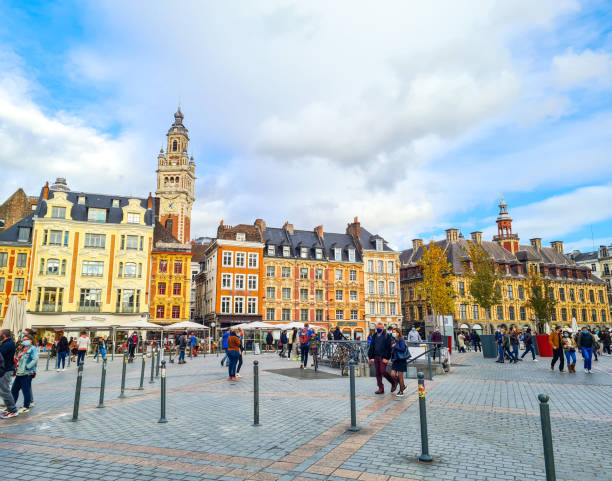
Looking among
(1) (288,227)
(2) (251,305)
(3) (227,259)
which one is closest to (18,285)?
(3) (227,259)

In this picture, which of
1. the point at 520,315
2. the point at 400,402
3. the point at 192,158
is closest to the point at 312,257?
the point at 520,315

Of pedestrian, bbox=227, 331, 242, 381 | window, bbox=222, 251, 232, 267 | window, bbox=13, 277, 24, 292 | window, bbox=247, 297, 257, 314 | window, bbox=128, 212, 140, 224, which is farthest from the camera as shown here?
window, bbox=222, 251, 232, 267

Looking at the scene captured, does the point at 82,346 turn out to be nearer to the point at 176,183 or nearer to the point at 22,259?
the point at 22,259

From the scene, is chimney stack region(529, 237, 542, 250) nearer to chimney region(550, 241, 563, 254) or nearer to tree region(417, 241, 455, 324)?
chimney region(550, 241, 563, 254)

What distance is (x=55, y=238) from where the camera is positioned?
4197 cm

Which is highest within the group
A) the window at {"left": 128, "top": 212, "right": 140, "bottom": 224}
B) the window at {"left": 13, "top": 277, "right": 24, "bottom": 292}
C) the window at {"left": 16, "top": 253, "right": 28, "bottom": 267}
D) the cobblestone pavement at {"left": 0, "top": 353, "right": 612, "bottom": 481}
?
the window at {"left": 128, "top": 212, "right": 140, "bottom": 224}

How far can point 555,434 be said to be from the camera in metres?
7.20

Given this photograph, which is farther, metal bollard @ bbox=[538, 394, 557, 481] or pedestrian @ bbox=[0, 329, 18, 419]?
pedestrian @ bbox=[0, 329, 18, 419]

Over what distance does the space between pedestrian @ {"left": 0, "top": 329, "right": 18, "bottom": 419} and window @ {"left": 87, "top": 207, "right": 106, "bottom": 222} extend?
38.0 metres

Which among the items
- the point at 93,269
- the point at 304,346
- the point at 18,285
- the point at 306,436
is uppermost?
the point at 93,269

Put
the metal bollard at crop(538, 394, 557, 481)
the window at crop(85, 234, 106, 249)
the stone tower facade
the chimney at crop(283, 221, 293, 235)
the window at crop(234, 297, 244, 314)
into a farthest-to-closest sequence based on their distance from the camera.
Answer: the stone tower facade, the chimney at crop(283, 221, 293, 235), the window at crop(234, 297, 244, 314), the window at crop(85, 234, 106, 249), the metal bollard at crop(538, 394, 557, 481)

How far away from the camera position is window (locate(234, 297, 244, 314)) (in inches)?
1854

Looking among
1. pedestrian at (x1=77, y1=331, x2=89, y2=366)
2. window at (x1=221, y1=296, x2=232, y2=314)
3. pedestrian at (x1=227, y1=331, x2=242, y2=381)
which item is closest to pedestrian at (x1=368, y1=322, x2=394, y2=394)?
pedestrian at (x1=227, y1=331, x2=242, y2=381)

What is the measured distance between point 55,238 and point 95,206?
16.4ft
